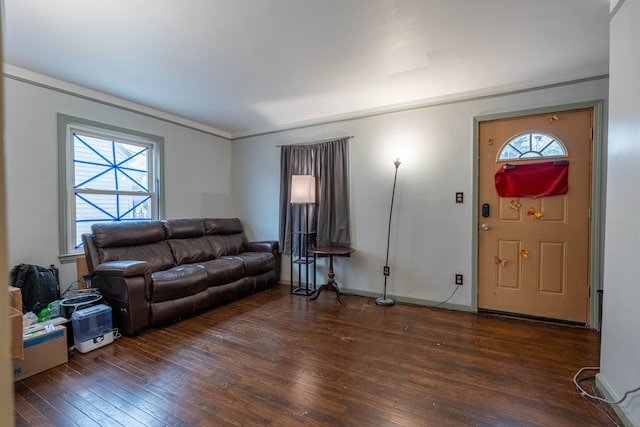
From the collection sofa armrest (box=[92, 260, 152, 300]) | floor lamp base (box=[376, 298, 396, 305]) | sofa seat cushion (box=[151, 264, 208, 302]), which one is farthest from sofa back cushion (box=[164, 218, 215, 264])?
floor lamp base (box=[376, 298, 396, 305])

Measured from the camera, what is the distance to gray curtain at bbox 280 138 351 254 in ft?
12.6

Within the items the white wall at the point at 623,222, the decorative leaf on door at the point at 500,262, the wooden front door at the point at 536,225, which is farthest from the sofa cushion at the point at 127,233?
the white wall at the point at 623,222

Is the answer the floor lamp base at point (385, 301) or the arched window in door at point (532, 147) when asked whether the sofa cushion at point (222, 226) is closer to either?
the floor lamp base at point (385, 301)

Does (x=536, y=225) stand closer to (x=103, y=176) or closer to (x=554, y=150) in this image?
(x=554, y=150)

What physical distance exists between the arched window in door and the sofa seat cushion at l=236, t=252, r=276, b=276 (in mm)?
3120

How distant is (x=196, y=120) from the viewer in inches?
169

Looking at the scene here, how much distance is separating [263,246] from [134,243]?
5.40ft

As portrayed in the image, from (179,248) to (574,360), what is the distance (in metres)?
4.07

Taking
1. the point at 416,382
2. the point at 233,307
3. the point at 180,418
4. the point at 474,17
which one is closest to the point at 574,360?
the point at 416,382

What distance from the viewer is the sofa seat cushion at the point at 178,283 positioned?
9.05ft

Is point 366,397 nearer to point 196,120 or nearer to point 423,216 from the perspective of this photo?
point 423,216

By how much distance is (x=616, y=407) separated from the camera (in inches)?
63.6

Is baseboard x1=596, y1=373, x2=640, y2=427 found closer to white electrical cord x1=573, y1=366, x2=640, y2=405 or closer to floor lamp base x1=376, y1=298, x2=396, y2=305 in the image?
white electrical cord x1=573, y1=366, x2=640, y2=405

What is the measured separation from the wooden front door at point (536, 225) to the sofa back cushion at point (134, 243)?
3680 millimetres
